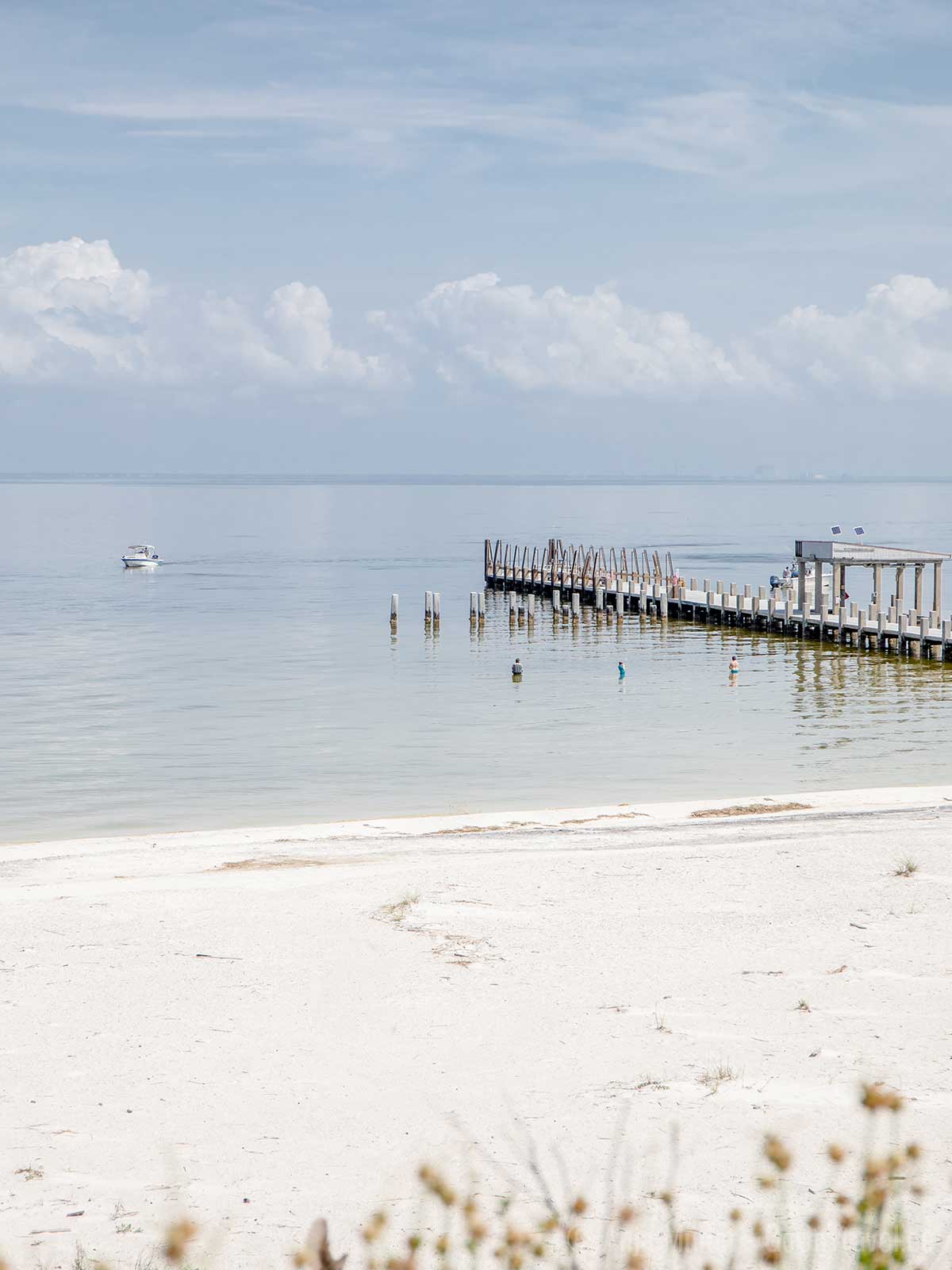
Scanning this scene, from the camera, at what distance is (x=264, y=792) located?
27828 millimetres

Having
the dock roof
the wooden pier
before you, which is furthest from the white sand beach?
the dock roof

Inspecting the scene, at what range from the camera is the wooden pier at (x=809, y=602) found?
4981 centimetres

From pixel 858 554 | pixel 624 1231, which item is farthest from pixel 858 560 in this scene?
pixel 624 1231

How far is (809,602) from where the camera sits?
63625 mm

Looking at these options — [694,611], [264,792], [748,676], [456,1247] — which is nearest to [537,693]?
[748,676]

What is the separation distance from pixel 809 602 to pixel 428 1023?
55.8 metres

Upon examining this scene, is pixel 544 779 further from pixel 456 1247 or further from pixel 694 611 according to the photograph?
pixel 694 611

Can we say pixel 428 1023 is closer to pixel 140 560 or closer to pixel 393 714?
pixel 393 714

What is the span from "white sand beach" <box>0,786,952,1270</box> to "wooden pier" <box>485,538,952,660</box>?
3441cm

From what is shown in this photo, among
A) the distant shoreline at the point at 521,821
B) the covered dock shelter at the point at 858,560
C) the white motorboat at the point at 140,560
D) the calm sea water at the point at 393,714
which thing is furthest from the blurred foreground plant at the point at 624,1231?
the white motorboat at the point at 140,560

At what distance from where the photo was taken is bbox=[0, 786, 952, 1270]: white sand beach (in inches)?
302

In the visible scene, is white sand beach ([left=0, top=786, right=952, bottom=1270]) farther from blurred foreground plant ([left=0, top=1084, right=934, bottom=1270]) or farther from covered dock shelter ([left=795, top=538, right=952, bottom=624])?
covered dock shelter ([left=795, top=538, right=952, bottom=624])

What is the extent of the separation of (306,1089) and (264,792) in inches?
749

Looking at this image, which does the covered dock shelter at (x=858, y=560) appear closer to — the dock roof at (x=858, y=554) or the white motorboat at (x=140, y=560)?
the dock roof at (x=858, y=554)
